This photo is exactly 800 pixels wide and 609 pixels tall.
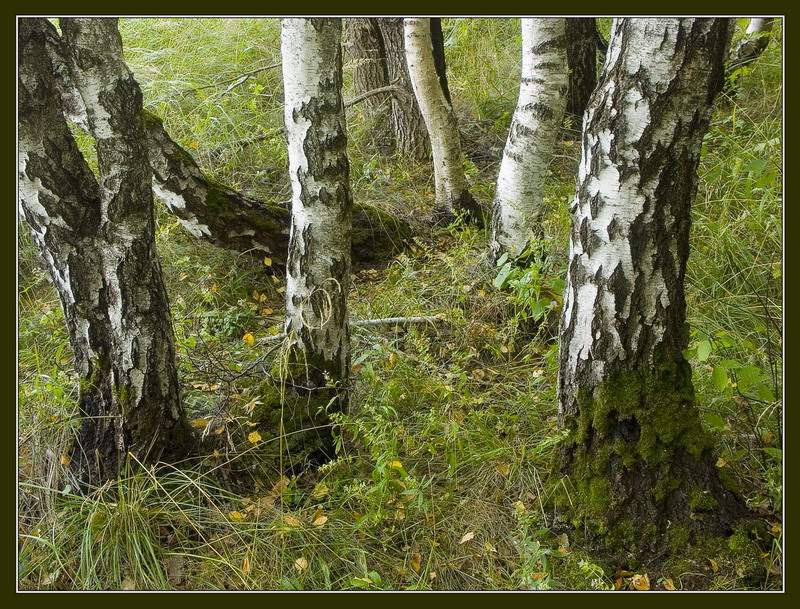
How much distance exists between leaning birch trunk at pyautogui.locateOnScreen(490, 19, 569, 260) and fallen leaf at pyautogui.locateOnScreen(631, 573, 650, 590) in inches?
66.7

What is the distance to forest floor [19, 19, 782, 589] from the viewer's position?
2.45 meters

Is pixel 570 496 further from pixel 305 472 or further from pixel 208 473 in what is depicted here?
pixel 208 473

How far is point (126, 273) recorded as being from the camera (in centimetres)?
251

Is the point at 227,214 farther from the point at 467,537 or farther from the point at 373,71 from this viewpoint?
the point at 467,537

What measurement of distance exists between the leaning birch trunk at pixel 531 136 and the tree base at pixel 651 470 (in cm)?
127

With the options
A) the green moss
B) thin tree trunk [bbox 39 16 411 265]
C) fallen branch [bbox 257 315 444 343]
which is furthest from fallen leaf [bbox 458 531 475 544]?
thin tree trunk [bbox 39 16 411 265]

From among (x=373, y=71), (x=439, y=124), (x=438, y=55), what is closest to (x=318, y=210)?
(x=439, y=124)

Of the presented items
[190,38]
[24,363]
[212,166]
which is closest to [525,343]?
[24,363]

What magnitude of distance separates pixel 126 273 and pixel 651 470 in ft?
6.42

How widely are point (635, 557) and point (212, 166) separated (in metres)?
4.25

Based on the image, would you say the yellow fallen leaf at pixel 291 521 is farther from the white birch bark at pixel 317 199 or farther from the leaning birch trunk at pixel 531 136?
the leaning birch trunk at pixel 531 136

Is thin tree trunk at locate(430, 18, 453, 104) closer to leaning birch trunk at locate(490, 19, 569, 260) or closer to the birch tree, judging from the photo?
leaning birch trunk at locate(490, 19, 569, 260)

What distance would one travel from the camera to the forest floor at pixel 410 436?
2.45 meters

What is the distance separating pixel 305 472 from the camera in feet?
9.48
